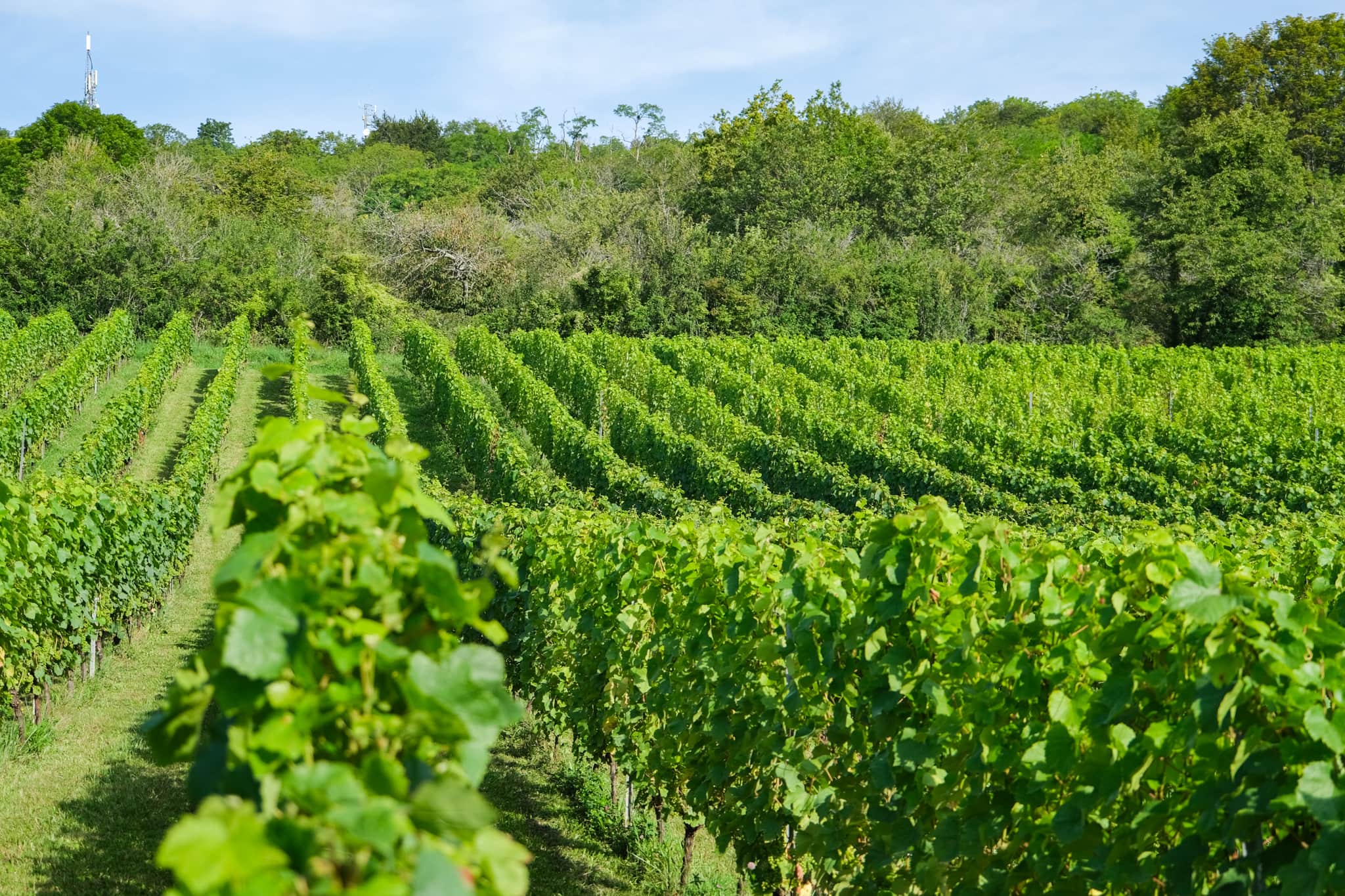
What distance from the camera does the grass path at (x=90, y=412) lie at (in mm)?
20891

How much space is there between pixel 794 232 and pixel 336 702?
4372 cm

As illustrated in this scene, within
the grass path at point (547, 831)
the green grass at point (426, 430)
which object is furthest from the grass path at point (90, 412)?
the grass path at point (547, 831)

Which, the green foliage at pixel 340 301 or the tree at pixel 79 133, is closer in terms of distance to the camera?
the green foliage at pixel 340 301

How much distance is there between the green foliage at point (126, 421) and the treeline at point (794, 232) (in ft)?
32.9

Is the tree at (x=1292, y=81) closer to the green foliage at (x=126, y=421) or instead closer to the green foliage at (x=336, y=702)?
the green foliage at (x=126, y=421)

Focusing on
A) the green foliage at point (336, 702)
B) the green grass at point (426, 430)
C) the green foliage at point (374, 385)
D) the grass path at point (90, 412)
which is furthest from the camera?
the green grass at point (426, 430)

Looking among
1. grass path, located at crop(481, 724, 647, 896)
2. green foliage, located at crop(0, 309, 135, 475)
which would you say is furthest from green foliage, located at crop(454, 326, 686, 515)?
green foliage, located at crop(0, 309, 135, 475)

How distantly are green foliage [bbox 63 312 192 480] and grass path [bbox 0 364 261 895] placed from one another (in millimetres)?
3196

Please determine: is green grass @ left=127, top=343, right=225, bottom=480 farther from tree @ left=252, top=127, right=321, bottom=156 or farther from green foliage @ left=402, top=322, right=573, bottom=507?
tree @ left=252, top=127, right=321, bottom=156

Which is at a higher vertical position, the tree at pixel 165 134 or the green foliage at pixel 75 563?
the tree at pixel 165 134

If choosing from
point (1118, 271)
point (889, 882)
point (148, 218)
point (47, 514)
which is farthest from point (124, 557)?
point (1118, 271)

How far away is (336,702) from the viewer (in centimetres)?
186

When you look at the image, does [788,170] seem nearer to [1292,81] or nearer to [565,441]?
[1292,81]

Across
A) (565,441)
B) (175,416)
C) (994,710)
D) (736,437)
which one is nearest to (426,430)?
(175,416)
